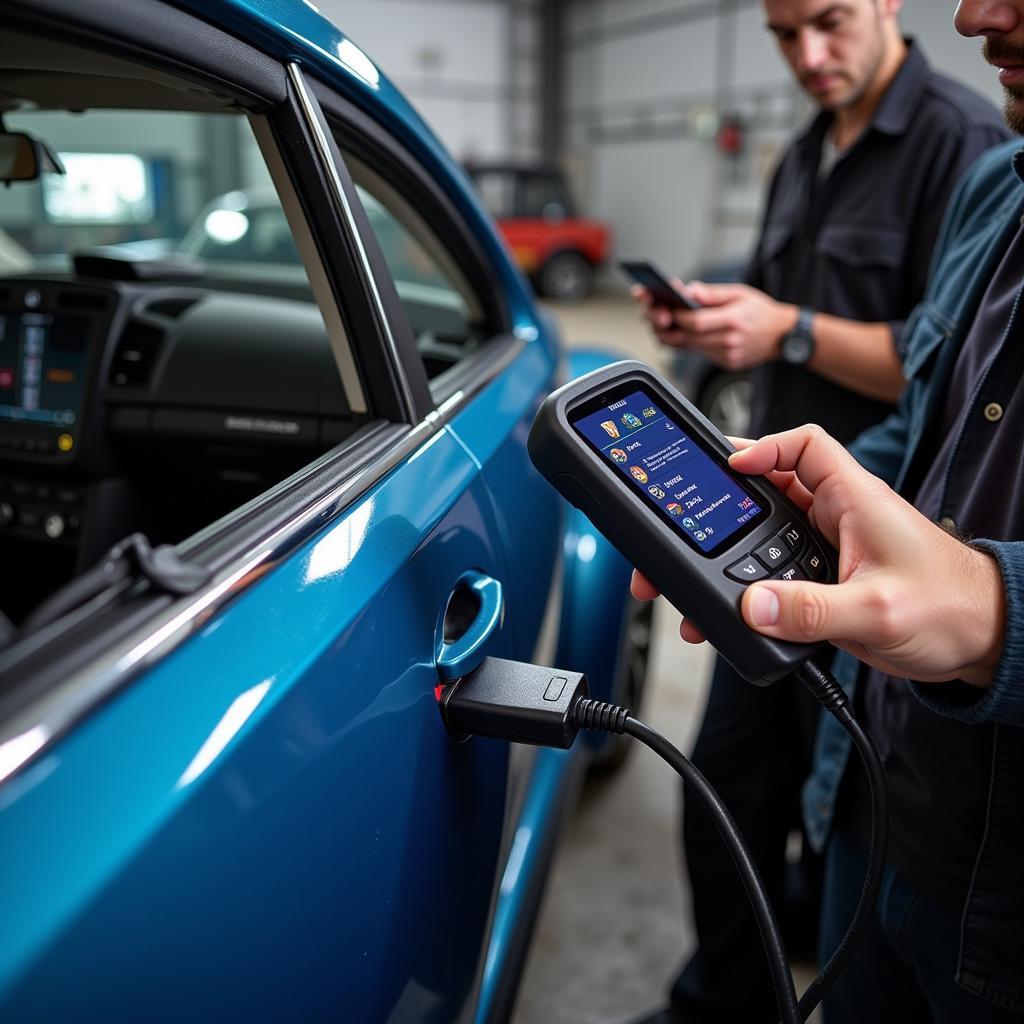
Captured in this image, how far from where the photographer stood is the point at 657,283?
1.66 metres

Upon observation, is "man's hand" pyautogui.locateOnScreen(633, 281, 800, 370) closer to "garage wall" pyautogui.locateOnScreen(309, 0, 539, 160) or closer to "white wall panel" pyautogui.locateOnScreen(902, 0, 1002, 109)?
"white wall panel" pyautogui.locateOnScreen(902, 0, 1002, 109)

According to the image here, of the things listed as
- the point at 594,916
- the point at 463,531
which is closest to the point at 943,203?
the point at 463,531

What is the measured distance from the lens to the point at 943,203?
65.7 inches

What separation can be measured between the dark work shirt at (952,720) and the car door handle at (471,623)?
1.55ft

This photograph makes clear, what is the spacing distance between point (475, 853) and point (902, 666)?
47 centimetres

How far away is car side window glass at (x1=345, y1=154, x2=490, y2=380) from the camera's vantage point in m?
1.34

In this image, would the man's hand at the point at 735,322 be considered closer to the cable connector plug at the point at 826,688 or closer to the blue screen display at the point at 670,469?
the blue screen display at the point at 670,469

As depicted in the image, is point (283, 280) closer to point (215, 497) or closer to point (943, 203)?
point (215, 497)

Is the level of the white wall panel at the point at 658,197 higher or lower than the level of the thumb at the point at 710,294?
lower

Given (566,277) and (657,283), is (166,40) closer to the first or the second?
(657,283)

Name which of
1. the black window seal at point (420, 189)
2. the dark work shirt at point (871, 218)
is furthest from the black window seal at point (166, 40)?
the dark work shirt at point (871, 218)

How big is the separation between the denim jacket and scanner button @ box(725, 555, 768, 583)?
7.3 inches

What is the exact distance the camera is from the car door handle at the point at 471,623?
2.79 ft

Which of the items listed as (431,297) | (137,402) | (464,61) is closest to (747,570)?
(137,402)
